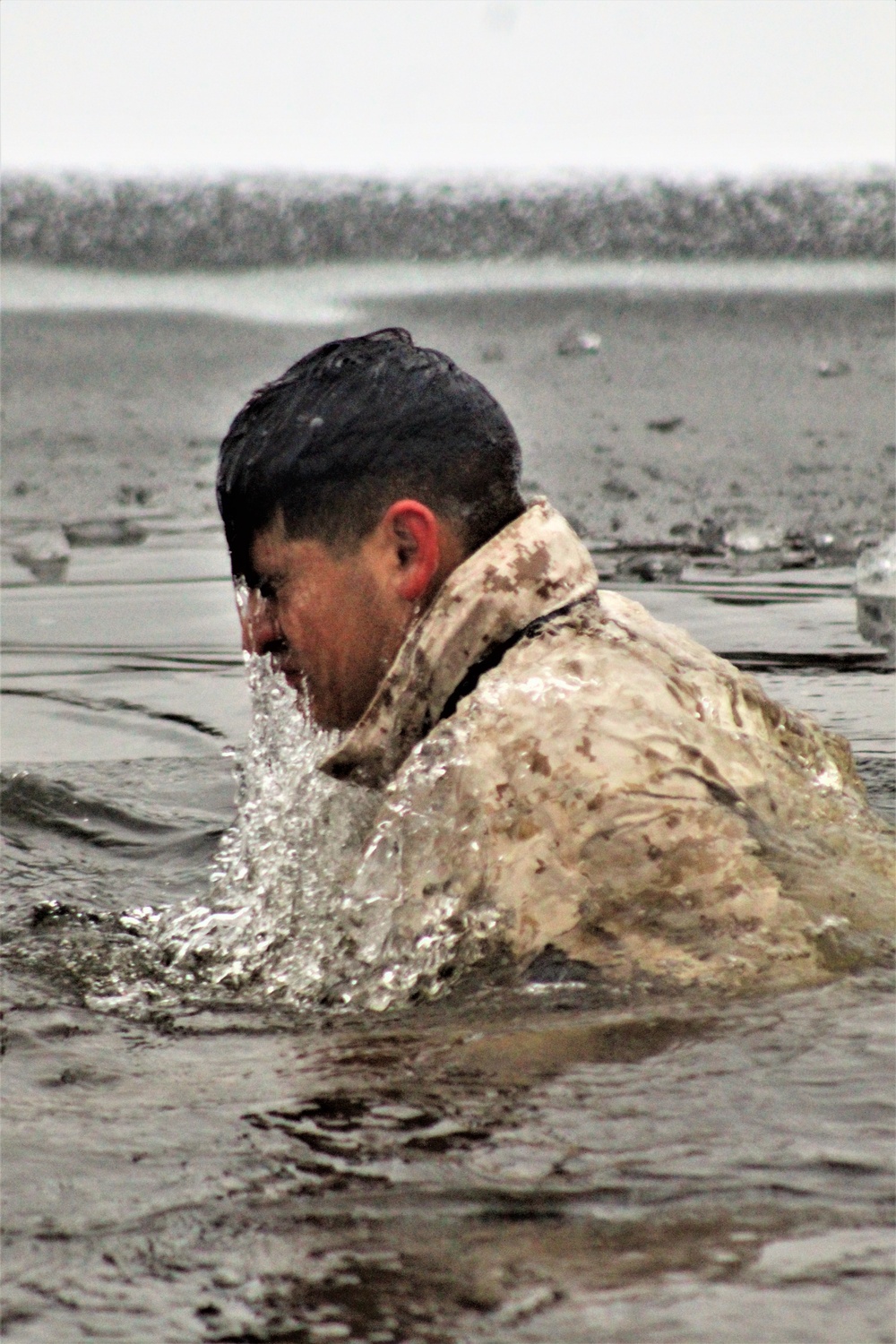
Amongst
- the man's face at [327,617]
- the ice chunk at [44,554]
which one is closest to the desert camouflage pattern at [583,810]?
the man's face at [327,617]

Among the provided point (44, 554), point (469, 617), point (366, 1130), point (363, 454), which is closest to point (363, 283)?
point (44, 554)

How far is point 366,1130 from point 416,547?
1.01 metres

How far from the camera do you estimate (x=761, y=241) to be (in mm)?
16203

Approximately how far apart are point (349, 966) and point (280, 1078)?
0.36 meters

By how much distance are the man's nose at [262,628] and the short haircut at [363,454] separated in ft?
0.19

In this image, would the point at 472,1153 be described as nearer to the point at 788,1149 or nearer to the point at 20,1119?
the point at 788,1149

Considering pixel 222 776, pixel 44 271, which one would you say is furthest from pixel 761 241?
pixel 222 776

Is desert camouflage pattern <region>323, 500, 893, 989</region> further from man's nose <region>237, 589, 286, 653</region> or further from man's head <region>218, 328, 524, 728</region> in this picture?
man's nose <region>237, 589, 286, 653</region>

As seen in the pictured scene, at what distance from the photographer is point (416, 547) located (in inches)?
117

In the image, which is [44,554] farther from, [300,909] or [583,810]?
[583,810]

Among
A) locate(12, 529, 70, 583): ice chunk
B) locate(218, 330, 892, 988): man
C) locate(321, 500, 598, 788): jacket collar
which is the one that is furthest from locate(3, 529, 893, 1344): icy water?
locate(12, 529, 70, 583): ice chunk

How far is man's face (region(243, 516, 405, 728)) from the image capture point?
298cm

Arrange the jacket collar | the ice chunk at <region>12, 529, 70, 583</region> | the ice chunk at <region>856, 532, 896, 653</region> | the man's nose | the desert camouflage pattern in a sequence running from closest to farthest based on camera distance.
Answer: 1. the desert camouflage pattern
2. the jacket collar
3. the man's nose
4. the ice chunk at <region>856, 532, 896, 653</region>
5. the ice chunk at <region>12, 529, 70, 583</region>

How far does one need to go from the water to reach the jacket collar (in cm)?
31
